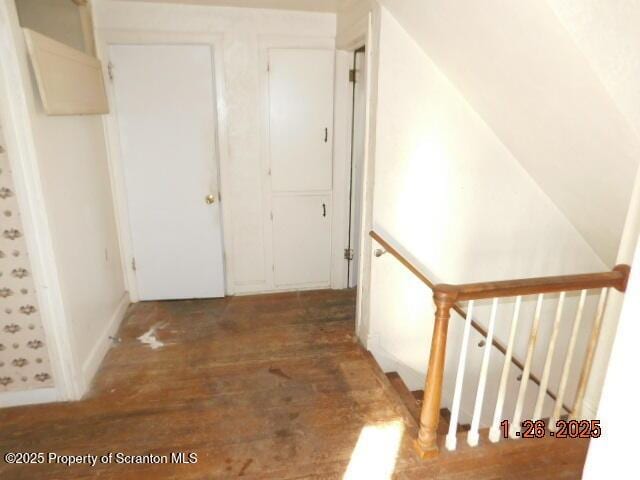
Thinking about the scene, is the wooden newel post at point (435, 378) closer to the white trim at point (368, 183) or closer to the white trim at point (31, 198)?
the white trim at point (368, 183)

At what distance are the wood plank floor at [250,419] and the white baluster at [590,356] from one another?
16 centimetres

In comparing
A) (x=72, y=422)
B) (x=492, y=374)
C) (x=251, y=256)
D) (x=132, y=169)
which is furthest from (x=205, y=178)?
(x=492, y=374)

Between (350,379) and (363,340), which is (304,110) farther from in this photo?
(350,379)

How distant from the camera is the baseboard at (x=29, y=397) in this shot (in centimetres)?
207

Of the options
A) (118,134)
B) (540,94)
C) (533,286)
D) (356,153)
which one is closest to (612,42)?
(540,94)

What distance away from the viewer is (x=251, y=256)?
135 inches

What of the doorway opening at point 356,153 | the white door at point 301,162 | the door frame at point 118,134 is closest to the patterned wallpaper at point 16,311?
the door frame at point 118,134

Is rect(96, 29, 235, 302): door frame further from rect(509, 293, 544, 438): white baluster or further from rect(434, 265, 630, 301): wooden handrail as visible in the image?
rect(509, 293, 544, 438): white baluster

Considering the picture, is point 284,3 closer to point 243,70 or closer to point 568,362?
point 243,70

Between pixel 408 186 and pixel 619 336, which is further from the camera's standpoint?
pixel 408 186

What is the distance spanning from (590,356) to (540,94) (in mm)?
1209

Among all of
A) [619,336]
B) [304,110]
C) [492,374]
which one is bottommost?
[492,374]

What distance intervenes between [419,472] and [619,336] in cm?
115

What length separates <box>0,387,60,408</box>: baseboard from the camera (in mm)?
2072
